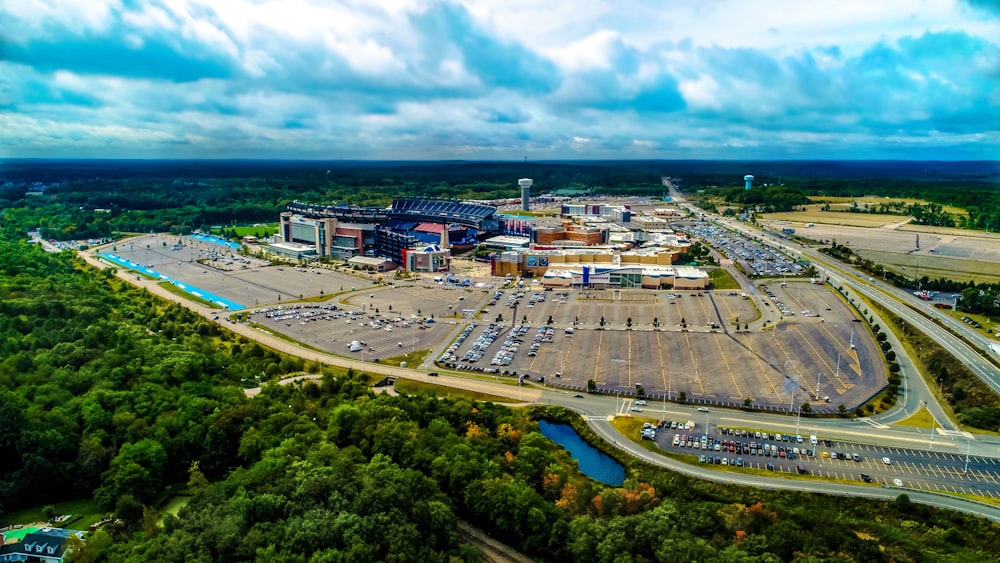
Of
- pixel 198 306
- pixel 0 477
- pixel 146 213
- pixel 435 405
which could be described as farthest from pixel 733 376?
pixel 146 213

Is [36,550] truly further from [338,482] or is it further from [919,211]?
[919,211]

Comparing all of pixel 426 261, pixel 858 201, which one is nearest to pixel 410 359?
pixel 426 261

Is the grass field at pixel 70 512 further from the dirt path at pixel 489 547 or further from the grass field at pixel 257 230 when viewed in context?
the grass field at pixel 257 230

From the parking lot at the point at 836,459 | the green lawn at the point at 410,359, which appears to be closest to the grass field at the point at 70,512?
the green lawn at the point at 410,359

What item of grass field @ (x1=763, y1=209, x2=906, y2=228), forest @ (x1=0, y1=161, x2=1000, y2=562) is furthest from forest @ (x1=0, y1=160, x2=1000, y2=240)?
forest @ (x1=0, y1=161, x2=1000, y2=562)

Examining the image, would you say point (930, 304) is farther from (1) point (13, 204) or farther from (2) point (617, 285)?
(1) point (13, 204)
